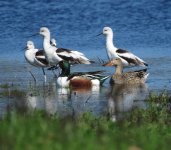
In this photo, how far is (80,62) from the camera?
17.9m

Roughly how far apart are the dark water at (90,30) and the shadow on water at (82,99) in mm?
114

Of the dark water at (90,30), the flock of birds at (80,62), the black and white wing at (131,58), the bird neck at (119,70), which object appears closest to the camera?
the flock of birds at (80,62)

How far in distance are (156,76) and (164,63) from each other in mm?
1493

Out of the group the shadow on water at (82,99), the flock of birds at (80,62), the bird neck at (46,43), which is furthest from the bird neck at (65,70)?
the bird neck at (46,43)

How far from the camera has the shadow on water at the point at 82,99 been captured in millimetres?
Result: 11961

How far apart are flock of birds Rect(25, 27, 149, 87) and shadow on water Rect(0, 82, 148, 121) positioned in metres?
0.28

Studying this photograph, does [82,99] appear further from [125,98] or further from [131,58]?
[131,58]

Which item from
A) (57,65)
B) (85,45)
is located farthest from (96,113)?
(85,45)

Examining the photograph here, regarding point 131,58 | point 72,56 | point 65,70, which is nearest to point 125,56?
point 131,58

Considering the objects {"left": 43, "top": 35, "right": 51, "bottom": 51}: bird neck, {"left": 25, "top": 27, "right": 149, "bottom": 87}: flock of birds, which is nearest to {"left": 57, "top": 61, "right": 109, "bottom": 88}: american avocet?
{"left": 25, "top": 27, "right": 149, "bottom": 87}: flock of birds

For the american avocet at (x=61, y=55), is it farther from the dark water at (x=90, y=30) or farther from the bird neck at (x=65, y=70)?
the bird neck at (x=65, y=70)

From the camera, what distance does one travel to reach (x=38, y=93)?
1427 centimetres

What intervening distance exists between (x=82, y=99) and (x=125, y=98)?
0.71 m

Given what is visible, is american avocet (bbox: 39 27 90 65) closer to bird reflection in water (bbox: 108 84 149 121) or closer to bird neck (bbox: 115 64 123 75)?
bird neck (bbox: 115 64 123 75)
